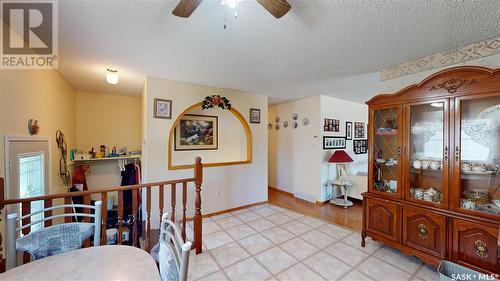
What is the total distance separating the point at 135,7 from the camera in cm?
142

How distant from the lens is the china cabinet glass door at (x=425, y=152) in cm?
205

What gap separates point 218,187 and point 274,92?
217cm

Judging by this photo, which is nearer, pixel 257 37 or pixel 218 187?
pixel 257 37

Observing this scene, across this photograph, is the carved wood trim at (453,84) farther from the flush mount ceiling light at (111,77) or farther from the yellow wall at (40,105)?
the yellow wall at (40,105)

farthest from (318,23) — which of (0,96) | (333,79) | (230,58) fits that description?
(0,96)

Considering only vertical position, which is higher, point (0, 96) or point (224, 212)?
point (0, 96)

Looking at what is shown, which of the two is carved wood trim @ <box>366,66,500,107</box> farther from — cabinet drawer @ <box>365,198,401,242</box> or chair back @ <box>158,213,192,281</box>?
chair back @ <box>158,213,192,281</box>

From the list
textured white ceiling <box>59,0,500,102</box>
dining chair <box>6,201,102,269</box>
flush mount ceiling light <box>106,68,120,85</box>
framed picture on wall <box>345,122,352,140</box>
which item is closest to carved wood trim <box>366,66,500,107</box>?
textured white ceiling <box>59,0,500,102</box>

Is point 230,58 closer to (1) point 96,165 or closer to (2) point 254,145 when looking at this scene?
(2) point 254,145

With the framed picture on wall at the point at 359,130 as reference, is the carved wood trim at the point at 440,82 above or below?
above

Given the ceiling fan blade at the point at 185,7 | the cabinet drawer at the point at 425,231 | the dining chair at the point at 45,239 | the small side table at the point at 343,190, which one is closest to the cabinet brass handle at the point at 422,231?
the cabinet drawer at the point at 425,231

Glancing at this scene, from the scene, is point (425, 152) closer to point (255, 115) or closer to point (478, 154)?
point (478, 154)

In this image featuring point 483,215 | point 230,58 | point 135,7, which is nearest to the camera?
point 135,7

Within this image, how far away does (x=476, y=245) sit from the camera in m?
1.73
